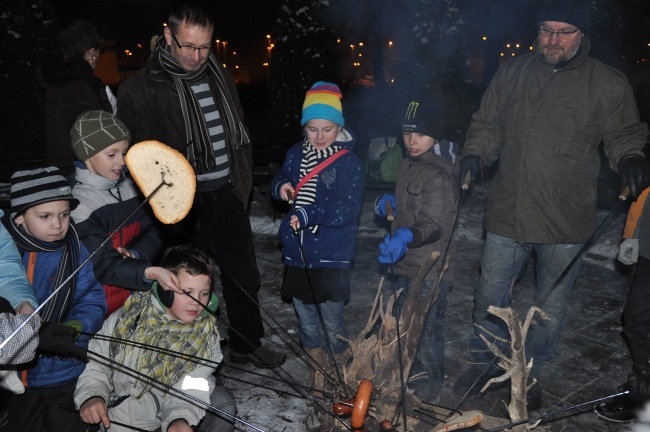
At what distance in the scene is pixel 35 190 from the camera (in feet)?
8.63

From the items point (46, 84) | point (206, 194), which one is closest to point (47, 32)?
point (46, 84)

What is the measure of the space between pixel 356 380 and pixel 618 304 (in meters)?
3.66

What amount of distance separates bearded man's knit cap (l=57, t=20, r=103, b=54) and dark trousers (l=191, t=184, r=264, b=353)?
1809 mm

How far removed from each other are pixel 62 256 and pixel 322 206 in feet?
5.03

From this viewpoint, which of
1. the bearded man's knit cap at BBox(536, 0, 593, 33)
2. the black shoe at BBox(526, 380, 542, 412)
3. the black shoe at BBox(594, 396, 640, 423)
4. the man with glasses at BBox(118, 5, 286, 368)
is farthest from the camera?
the black shoe at BBox(526, 380, 542, 412)

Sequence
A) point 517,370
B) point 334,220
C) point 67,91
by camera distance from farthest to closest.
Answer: point 67,91 < point 334,220 < point 517,370

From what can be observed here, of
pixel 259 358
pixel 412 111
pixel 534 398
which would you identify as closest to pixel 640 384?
pixel 534 398

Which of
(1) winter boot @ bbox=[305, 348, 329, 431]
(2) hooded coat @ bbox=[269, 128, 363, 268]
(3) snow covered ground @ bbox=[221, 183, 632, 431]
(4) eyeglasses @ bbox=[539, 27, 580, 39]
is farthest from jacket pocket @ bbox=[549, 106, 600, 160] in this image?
(1) winter boot @ bbox=[305, 348, 329, 431]

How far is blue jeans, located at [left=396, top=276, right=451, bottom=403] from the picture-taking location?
3371mm

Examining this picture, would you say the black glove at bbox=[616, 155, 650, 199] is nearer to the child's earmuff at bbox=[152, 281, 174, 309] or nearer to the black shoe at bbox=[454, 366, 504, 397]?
the black shoe at bbox=[454, 366, 504, 397]

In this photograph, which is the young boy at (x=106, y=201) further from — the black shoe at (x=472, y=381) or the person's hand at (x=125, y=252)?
the black shoe at (x=472, y=381)

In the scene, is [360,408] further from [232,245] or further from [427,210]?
[232,245]

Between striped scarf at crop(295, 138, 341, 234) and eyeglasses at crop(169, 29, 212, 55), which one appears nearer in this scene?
eyeglasses at crop(169, 29, 212, 55)

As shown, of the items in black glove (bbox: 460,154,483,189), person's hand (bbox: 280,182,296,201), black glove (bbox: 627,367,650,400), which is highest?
black glove (bbox: 460,154,483,189)
